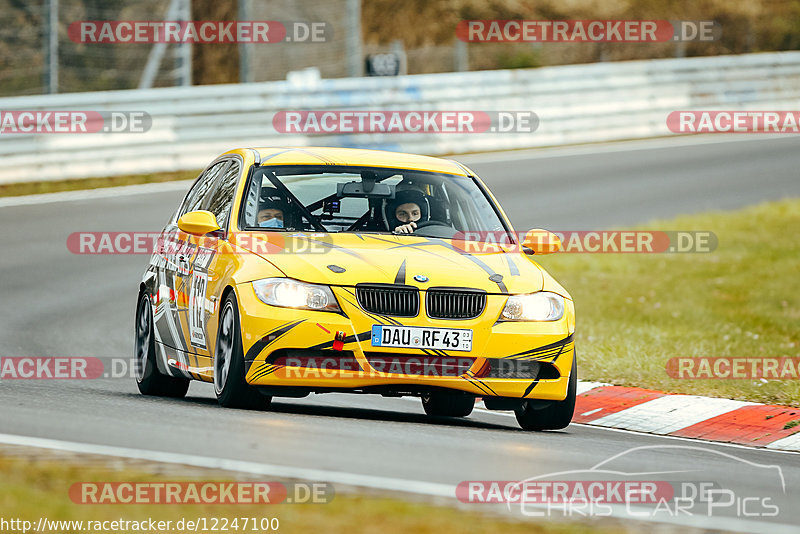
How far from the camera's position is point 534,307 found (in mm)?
8602

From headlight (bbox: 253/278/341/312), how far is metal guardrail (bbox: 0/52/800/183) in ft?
48.0

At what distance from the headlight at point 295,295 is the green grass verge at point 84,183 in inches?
559

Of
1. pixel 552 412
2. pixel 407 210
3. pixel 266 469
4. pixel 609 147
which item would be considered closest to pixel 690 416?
pixel 552 412

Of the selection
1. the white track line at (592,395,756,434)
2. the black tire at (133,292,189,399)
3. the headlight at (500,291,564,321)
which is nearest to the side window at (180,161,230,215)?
the black tire at (133,292,189,399)

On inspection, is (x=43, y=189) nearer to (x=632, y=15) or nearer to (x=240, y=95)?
(x=240, y=95)

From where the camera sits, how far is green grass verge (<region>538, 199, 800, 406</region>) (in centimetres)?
1154

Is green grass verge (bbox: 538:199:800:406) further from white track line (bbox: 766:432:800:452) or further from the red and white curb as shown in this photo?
white track line (bbox: 766:432:800:452)

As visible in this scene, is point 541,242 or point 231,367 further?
point 541,242

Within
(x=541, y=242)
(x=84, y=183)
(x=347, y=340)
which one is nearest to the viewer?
(x=347, y=340)

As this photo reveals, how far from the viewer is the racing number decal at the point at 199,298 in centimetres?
909

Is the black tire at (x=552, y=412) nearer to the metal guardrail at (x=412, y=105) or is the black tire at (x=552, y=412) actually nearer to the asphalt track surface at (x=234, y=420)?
the asphalt track surface at (x=234, y=420)

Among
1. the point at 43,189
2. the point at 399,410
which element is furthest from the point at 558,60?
the point at 399,410

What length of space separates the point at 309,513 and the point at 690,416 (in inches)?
206

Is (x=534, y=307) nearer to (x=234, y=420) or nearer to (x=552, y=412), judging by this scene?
(x=552, y=412)
